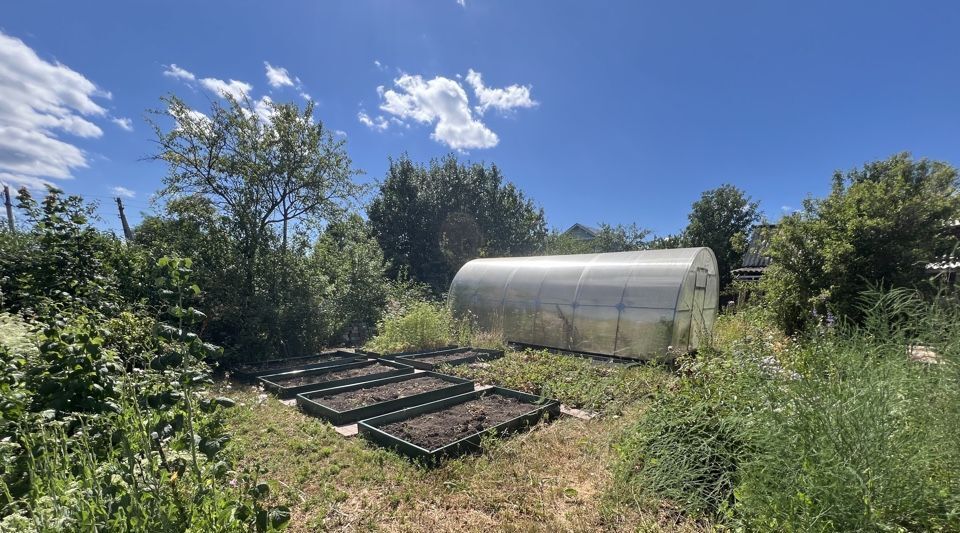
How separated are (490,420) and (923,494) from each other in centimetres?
347

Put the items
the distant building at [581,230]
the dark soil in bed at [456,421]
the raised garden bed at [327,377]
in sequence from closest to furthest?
the dark soil in bed at [456,421]
the raised garden bed at [327,377]
the distant building at [581,230]

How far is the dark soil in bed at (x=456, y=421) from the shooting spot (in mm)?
4046

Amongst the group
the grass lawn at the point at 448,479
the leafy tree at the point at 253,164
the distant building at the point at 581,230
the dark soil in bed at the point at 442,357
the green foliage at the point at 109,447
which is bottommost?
the grass lawn at the point at 448,479

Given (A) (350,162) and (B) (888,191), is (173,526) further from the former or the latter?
(B) (888,191)

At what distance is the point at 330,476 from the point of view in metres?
3.42

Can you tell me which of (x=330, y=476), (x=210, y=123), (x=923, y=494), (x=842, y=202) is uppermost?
(x=210, y=123)

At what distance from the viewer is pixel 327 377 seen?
21.7 ft

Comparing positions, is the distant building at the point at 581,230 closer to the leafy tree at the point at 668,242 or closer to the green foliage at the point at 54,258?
the leafy tree at the point at 668,242

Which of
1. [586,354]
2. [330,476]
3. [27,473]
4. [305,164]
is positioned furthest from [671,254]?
[27,473]

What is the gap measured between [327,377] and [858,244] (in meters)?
9.73

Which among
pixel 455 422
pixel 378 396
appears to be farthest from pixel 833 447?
pixel 378 396

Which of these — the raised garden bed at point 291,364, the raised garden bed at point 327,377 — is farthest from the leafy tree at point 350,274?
the raised garden bed at point 327,377

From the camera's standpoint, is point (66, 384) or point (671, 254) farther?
point (671, 254)

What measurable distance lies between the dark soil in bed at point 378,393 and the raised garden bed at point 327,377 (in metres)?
0.37
